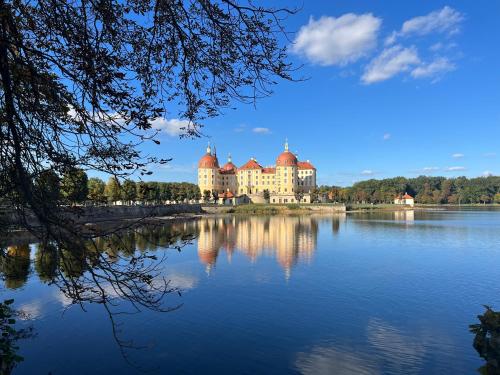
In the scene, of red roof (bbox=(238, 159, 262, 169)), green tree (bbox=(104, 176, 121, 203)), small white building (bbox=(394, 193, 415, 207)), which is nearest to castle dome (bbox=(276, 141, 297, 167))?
red roof (bbox=(238, 159, 262, 169))

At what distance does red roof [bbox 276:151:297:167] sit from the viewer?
94.3 meters

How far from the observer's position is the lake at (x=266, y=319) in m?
8.45

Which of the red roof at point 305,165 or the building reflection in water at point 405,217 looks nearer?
the building reflection in water at point 405,217

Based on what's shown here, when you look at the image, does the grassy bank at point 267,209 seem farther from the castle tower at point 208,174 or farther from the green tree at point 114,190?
the green tree at point 114,190

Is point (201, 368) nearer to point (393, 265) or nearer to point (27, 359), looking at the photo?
point (27, 359)

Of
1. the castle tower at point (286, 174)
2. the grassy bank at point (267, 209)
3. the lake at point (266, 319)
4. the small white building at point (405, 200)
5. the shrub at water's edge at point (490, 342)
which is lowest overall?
the lake at point (266, 319)

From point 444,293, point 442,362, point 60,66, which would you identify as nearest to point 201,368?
point 442,362

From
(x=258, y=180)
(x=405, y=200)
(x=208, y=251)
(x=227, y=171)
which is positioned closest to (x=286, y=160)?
(x=258, y=180)

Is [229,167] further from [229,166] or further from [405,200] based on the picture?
[405,200]

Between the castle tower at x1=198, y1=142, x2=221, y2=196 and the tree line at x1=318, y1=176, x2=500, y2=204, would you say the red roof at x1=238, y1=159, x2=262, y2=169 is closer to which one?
the castle tower at x1=198, y1=142, x2=221, y2=196

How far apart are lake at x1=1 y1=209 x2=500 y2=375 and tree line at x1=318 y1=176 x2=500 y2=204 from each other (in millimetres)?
95785

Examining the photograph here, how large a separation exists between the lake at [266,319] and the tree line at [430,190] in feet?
314

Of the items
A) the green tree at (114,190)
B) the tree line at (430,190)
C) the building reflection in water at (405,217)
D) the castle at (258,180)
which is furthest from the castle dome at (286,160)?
the green tree at (114,190)

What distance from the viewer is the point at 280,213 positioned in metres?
79.8
